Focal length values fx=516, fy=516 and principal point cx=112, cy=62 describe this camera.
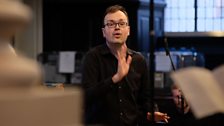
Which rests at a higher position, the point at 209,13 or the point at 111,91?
the point at 209,13

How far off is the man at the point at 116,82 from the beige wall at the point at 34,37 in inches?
138

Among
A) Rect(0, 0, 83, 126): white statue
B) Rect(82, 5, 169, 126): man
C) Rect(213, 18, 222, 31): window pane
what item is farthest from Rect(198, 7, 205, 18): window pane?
Rect(0, 0, 83, 126): white statue

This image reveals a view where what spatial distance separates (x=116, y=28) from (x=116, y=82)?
12.2 inches

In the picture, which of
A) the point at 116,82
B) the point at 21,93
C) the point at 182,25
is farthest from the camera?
the point at 182,25

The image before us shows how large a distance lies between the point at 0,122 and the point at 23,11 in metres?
0.18

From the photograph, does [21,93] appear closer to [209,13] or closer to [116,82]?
[116,82]

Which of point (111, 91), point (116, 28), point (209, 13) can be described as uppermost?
point (209, 13)

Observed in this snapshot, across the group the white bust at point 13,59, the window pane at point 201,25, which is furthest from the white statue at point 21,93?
the window pane at point 201,25

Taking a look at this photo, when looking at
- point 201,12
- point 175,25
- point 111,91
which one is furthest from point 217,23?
point 111,91

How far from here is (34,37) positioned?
604 centimetres

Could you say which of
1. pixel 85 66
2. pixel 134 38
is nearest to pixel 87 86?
pixel 85 66

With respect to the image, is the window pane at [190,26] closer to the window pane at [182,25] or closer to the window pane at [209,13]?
the window pane at [182,25]

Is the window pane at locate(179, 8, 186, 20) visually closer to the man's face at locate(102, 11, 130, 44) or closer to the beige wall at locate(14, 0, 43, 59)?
the beige wall at locate(14, 0, 43, 59)

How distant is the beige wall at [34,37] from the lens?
595 centimetres
